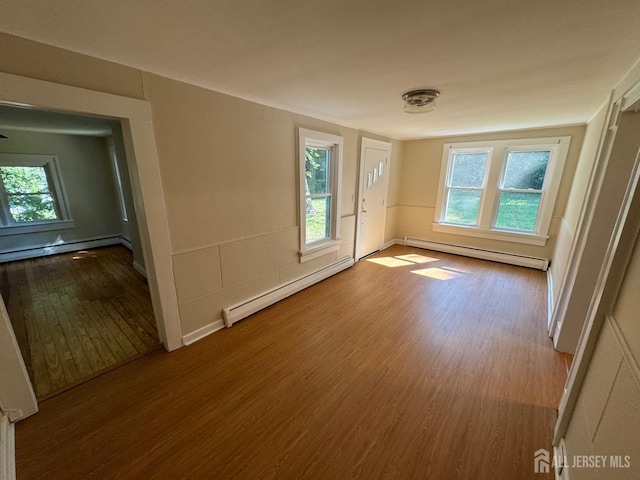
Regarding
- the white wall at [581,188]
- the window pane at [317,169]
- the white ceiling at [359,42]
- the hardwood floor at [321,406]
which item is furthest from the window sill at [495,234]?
the window pane at [317,169]

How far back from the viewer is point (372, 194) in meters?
4.31

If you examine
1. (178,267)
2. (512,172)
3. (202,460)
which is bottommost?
(202,460)

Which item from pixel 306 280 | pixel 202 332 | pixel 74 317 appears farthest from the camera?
pixel 306 280

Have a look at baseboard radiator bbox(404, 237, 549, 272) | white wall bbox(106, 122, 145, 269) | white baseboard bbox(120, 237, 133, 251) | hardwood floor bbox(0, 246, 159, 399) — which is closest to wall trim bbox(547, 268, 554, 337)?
baseboard radiator bbox(404, 237, 549, 272)

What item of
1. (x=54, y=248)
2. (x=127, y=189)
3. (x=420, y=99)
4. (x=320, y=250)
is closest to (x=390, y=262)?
(x=320, y=250)

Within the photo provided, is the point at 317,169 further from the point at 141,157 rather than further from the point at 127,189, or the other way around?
the point at 127,189

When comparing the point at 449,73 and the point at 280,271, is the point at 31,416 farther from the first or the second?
the point at 449,73

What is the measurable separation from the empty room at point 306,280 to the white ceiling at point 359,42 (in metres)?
0.01

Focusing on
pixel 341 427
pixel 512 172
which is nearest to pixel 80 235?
pixel 341 427

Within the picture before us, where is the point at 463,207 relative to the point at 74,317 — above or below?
above

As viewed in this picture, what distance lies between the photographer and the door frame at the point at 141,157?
129 cm

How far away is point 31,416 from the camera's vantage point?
1.53 m

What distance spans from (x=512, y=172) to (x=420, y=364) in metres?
3.79

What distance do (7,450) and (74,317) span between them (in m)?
1.63
